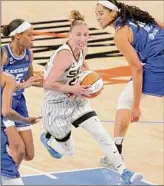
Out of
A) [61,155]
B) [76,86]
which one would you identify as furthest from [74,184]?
[76,86]

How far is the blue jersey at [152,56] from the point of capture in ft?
28.0

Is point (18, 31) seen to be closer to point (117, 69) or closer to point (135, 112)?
point (135, 112)

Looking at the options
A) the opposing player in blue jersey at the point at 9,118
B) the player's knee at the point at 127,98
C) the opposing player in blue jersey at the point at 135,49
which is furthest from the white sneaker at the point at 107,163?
the opposing player in blue jersey at the point at 9,118

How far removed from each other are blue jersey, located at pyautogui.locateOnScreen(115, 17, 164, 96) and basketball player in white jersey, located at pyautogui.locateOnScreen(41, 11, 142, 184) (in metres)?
0.63

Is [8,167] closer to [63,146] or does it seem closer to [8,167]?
[8,167]

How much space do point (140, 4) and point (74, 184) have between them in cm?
912

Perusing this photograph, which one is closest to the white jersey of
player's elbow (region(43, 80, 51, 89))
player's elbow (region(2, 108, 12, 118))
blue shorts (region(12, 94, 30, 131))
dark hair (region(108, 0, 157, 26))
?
player's elbow (region(43, 80, 51, 89))

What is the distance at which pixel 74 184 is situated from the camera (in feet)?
27.9

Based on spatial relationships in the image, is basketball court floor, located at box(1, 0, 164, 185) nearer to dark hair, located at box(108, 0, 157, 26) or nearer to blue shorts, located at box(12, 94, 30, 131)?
blue shorts, located at box(12, 94, 30, 131)

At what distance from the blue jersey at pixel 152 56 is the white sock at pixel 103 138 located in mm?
711

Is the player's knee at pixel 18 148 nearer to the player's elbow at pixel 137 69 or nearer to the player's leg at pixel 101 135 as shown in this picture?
the player's leg at pixel 101 135

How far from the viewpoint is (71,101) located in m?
8.35

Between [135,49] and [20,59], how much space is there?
1268mm

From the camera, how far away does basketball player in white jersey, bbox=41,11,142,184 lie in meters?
8.02
